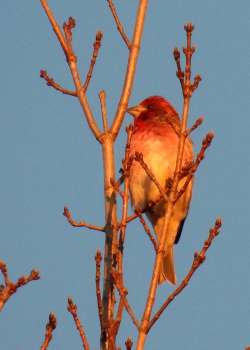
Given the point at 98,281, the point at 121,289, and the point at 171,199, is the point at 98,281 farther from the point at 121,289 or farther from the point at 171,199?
the point at 171,199

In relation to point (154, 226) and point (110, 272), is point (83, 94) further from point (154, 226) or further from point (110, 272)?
point (154, 226)

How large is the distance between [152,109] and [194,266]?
16.4 feet

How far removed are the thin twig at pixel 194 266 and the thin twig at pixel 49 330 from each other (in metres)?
0.66

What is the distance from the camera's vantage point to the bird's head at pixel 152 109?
9930 millimetres

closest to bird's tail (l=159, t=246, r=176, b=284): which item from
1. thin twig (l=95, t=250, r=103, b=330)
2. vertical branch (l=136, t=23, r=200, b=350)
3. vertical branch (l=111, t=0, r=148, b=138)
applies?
vertical branch (l=111, t=0, r=148, b=138)

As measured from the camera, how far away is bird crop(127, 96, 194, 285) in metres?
9.02

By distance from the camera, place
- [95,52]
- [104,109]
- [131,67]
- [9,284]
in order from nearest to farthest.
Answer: [9,284]
[104,109]
[131,67]
[95,52]

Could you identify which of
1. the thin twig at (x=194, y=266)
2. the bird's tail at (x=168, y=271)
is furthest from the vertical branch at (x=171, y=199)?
the bird's tail at (x=168, y=271)

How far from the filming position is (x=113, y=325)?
16.6 feet

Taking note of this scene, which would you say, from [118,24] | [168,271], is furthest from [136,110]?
[118,24]

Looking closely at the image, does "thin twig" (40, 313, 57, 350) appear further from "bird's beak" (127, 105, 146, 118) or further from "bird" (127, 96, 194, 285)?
"bird's beak" (127, 105, 146, 118)

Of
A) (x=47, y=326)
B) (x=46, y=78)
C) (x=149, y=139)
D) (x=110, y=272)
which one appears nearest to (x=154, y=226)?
(x=149, y=139)

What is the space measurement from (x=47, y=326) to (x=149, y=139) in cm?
439

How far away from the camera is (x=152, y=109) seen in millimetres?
10086
